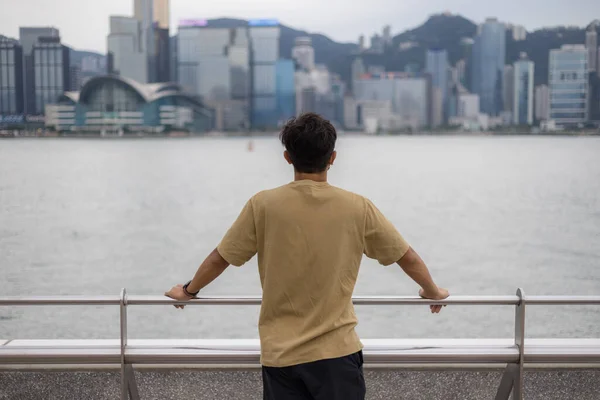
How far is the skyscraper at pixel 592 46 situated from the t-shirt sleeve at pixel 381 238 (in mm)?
95746

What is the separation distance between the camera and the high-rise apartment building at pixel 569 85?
91.1 m

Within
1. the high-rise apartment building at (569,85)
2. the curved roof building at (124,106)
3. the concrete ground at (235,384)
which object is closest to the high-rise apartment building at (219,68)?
the curved roof building at (124,106)

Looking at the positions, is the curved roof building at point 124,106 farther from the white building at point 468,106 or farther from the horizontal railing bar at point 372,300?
the horizontal railing bar at point 372,300

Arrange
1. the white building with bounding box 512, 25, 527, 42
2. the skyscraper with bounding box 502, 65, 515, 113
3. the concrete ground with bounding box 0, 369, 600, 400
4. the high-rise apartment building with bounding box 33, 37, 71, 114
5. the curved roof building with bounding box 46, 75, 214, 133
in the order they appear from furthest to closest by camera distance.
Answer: the white building with bounding box 512, 25, 527, 42 → the curved roof building with bounding box 46, 75, 214, 133 → the skyscraper with bounding box 502, 65, 515, 113 → the high-rise apartment building with bounding box 33, 37, 71, 114 → the concrete ground with bounding box 0, 369, 600, 400

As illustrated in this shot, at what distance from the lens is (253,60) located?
13162 centimetres

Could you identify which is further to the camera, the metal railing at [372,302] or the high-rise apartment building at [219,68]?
the high-rise apartment building at [219,68]

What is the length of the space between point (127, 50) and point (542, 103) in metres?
63.0

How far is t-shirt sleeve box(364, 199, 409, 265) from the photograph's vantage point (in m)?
1.84

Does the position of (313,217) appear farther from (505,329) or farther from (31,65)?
(31,65)

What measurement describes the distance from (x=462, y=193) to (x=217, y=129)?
72423 millimetres

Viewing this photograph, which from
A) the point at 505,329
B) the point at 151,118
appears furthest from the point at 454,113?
the point at 505,329

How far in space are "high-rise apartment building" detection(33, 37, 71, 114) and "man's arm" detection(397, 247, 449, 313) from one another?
73765mm

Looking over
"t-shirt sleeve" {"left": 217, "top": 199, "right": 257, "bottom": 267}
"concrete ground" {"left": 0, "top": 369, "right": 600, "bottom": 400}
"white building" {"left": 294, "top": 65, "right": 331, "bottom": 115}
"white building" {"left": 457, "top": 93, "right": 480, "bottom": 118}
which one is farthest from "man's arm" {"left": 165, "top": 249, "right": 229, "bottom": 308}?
"white building" {"left": 294, "top": 65, "right": 331, "bottom": 115}

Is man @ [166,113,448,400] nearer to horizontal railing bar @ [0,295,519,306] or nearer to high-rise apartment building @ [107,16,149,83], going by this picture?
horizontal railing bar @ [0,295,519,306]
